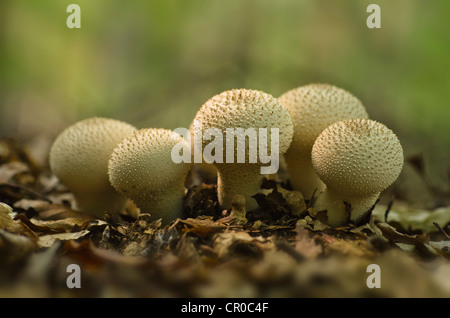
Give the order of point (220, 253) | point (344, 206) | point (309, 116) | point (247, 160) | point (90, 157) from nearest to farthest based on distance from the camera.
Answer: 1. point (220, 253)
2. point (247, 160)
3. point (344, 206)
4. point (309, 116)
5. point (90, 157)

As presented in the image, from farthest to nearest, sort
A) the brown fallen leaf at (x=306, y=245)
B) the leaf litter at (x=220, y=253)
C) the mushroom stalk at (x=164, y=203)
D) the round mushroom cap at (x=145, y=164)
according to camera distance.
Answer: the mushroom stalk at (x=164, y=203) < the round mushroom cap at (x=145, y=164) < the brown fallen leaf at (x=306, y=245) < the leaf litter at (x=220, y=253)

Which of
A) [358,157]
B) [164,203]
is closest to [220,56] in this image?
[164,203]

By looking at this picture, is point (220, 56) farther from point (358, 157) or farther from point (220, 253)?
point (220, 253)

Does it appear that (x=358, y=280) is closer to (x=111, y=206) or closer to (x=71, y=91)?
(x=111, y=206)

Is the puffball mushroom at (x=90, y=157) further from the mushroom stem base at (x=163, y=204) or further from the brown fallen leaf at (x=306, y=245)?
the brown fallen leaf at (x=306, y=245)

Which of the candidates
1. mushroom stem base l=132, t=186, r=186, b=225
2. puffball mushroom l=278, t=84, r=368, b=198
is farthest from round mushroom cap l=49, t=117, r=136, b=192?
puffball mushroom l=278, t=84, r=368, b=198

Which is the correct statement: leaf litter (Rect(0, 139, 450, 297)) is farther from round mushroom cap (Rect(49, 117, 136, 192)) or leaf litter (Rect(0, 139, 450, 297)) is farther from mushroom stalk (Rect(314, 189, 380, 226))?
round mushroom cap (Rect(49, 117, 136, 192))

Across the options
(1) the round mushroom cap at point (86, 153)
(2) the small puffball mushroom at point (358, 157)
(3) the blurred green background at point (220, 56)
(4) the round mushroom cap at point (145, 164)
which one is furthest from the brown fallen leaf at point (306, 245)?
(3) the blurred green background at point (220, 56)
